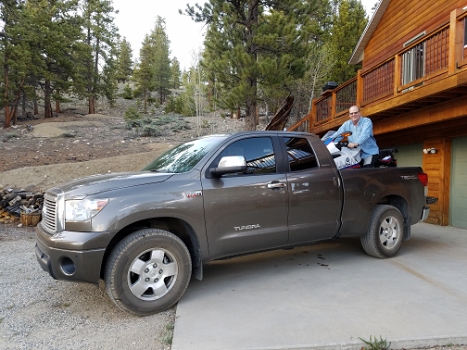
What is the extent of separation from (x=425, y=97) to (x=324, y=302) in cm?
453

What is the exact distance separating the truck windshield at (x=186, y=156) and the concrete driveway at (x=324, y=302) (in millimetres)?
1439

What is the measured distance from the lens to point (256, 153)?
13.5ft

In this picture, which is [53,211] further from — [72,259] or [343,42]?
[343,42]

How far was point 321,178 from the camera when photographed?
14.3 feet

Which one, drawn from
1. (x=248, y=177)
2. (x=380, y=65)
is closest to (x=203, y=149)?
(x=248, y=177)

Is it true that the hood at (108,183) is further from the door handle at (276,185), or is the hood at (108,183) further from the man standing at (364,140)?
the man standing at (364,140)

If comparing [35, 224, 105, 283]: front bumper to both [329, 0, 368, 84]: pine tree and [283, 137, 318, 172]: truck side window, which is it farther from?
[329, 0, 368, 84]: pine tree

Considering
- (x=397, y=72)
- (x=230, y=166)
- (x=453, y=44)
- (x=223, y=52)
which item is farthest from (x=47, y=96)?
(x=453, y=44)

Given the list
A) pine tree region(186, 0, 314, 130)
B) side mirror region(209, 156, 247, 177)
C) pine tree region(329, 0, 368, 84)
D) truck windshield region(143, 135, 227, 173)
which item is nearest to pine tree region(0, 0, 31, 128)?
pine tree region(186, 0, 314, 130)

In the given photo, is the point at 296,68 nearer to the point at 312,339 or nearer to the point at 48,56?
the point at 312,339

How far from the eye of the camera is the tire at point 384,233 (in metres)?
4.81

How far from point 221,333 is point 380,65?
723cm

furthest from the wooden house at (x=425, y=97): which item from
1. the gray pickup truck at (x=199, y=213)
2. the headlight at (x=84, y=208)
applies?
the headlight at (x=84, y=208)

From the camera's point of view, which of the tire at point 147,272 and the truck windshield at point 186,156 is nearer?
the tire at point 147,272
